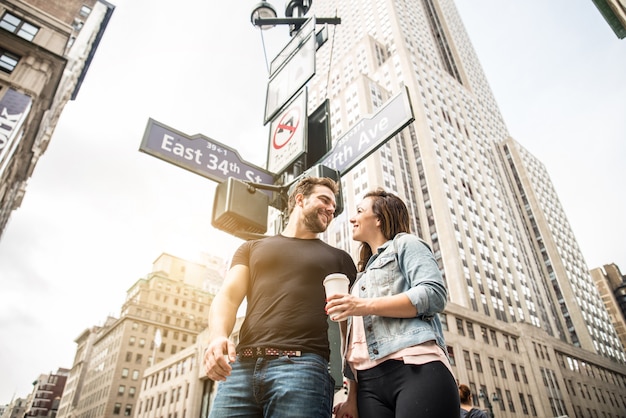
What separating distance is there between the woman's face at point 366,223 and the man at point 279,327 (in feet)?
0.59

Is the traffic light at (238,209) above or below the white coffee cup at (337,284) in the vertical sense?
above

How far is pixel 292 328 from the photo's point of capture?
5.93 ft

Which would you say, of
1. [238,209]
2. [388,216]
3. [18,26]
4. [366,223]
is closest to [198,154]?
[238,209]

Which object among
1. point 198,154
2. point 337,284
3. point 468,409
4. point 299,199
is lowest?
point 468,409

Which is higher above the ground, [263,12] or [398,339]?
[263,12]

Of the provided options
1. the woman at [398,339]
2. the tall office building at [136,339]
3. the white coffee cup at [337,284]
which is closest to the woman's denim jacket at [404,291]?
the woman at [398,339]

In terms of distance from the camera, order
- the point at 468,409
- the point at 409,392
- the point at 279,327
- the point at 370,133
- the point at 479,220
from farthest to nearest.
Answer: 1. the point at 479,220
2. the point at 468,409
3. the point at 370,133
4. the point at 279,327
5. the point at 409,392

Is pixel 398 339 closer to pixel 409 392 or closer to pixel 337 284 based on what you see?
pixel 409 392

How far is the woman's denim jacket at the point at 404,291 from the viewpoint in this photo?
1710 millimetres

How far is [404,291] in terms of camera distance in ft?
6.18

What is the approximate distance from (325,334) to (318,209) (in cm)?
82

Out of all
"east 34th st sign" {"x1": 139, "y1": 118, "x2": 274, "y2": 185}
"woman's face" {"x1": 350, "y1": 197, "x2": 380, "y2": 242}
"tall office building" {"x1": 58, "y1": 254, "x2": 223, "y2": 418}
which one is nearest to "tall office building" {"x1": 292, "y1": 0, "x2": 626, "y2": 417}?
"east 34th st sign" {"x1": 139, "y1": 118, "x2": 274, "y2": 185}

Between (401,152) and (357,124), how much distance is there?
6695 centimetres

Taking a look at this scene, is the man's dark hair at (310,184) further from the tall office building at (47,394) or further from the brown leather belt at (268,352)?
the tall office building at (47,394)
